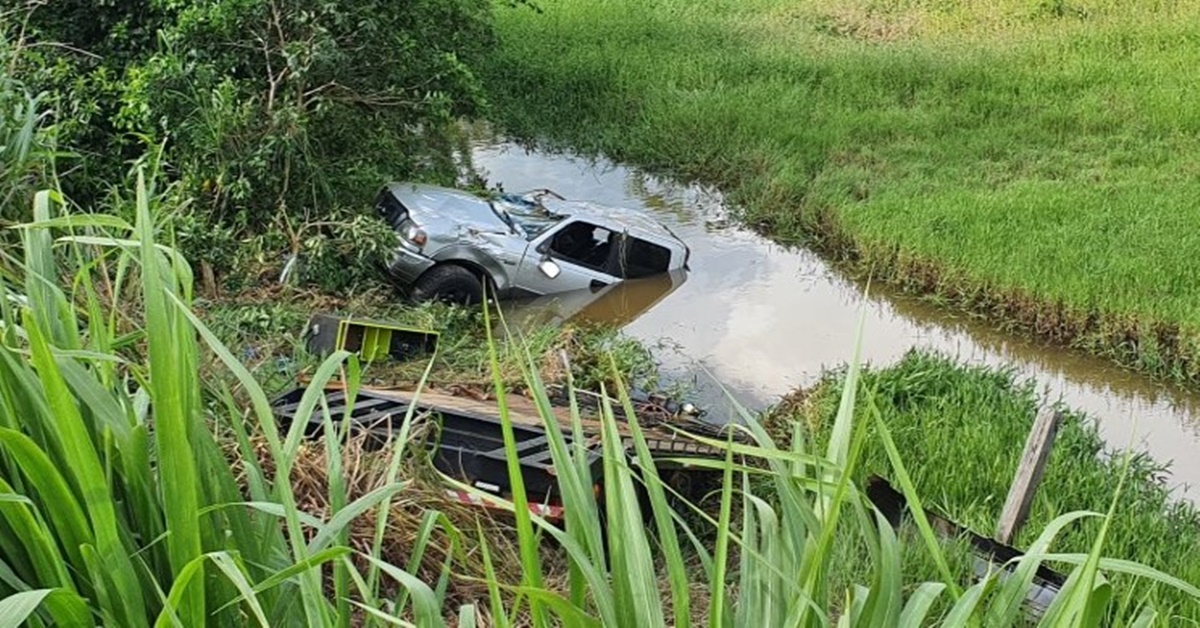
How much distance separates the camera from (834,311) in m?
8.50

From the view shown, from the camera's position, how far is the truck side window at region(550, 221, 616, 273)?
828cm

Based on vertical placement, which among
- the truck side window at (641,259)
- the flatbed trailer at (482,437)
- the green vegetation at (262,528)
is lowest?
the truck side window at (641,259)

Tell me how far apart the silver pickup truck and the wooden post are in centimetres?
425

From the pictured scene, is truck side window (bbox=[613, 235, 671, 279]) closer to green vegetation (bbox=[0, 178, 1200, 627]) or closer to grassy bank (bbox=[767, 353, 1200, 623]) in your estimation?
grassy bank (bbox=[767, 353, 1200, 623])

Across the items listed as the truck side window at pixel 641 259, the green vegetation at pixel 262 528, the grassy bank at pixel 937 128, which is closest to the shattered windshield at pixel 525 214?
the truck side window at pixel 641 259

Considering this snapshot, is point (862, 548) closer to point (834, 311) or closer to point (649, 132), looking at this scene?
point (834, 311)

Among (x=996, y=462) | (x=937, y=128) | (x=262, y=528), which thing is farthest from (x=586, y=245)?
(x=262, y=528)

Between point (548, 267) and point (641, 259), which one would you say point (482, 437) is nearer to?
point (548, 267)

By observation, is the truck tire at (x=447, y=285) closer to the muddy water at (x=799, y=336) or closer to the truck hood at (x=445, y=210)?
the truck hood at (x=445, y=210)

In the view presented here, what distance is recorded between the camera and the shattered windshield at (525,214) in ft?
26.4

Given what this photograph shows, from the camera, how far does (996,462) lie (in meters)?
5.39

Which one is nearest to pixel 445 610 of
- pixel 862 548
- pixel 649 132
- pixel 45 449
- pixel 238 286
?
pixel 45 449

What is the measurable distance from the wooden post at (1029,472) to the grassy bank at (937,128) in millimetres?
3869

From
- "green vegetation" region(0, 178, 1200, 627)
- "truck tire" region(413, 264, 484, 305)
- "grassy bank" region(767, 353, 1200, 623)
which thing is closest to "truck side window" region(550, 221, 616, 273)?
"truck tire" region(413, 264, 484, 305)
